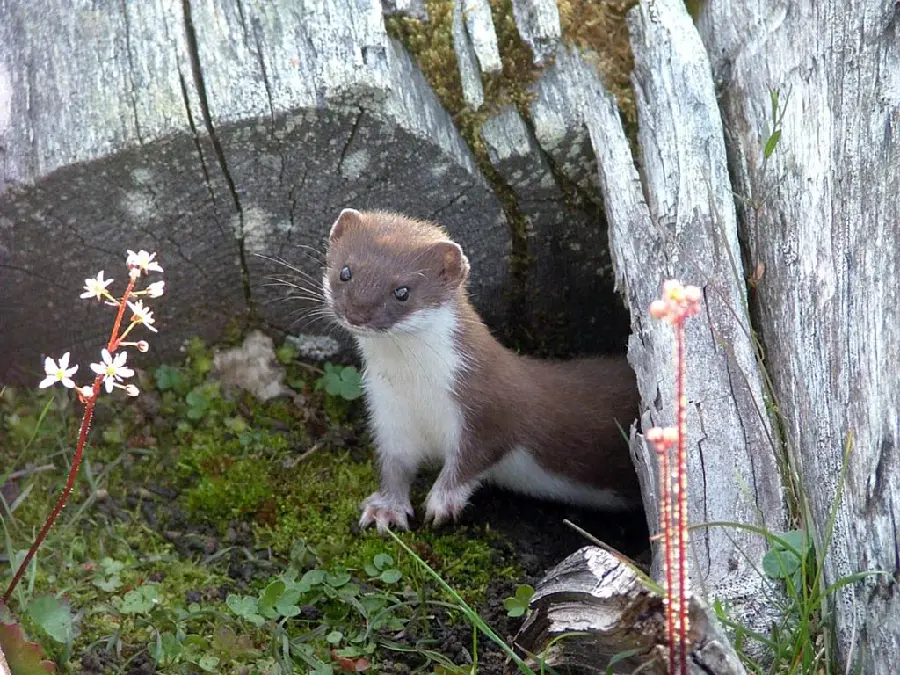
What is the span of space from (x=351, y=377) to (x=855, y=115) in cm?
259

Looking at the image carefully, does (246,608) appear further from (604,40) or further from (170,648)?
(604,40)

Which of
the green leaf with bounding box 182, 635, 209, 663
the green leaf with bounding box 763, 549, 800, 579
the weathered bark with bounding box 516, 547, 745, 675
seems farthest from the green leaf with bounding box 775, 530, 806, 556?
the green leaf with bounding box 182, 635, 209, 663

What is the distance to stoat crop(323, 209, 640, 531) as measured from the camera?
4805 millimetres

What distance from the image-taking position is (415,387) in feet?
17.0

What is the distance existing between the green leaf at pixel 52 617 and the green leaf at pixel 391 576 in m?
1.20

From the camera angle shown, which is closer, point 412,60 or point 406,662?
point 406,662

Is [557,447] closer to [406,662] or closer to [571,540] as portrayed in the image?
[571,540]

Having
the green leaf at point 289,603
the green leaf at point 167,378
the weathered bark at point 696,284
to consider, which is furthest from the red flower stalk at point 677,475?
the green leaf at point 167,378

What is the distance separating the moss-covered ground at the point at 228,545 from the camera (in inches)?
163

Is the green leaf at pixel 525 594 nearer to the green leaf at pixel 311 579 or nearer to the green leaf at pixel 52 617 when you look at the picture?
the green leaf at pixel 311 579

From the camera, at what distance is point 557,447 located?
532 cm

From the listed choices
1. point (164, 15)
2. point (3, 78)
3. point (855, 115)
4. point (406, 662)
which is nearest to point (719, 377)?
point (855, 115)

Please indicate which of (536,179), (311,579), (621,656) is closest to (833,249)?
(536,179)

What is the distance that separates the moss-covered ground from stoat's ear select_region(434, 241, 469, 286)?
110 centimetres
